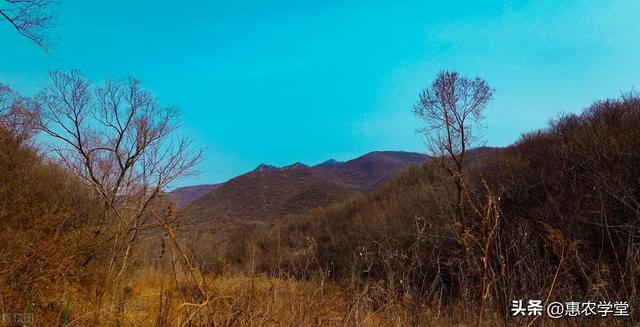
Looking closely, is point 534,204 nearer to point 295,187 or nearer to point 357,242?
point 357,242

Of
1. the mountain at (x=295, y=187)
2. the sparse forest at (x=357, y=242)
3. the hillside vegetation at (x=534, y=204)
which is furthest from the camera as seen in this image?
the mountain at (x=295, y=187)

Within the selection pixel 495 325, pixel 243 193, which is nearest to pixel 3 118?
pixel 495 325

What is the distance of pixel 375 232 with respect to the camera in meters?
24.8

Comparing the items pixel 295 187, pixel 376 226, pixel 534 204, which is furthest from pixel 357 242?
pixel 295 187

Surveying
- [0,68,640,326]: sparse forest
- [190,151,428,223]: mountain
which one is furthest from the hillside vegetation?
[190,151,428,223]: mountain

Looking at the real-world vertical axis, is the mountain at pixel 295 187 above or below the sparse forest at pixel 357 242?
above

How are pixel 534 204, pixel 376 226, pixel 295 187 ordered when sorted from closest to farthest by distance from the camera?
pixel 534 204, pixel 376 226, pixel 295 187

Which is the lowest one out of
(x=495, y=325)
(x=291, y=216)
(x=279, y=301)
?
(x=495, y=325)

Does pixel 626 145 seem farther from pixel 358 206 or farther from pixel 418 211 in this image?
pixel 358 206

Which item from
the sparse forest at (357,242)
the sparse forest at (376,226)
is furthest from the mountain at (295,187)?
the sparse forest at (376,226)

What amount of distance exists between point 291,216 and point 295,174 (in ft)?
52.5

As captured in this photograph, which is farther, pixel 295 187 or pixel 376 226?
pixel 295 187

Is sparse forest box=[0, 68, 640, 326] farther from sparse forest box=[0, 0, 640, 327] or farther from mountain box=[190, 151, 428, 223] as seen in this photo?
mountain box=[190, 151, 428, 223]

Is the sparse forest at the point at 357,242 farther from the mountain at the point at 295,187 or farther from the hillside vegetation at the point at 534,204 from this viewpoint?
the mountain at the point at 295,187
